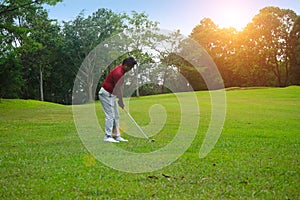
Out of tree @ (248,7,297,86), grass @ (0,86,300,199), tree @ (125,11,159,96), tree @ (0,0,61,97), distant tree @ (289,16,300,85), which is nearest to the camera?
grass @ (0,86,300,199)

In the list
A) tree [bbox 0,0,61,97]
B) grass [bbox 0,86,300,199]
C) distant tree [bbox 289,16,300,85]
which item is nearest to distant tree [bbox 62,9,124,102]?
tree [bbox 0,0,61,97]

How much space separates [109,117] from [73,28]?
5182 centimetres

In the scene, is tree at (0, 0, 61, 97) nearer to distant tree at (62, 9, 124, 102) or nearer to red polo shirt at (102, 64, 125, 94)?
distant tree at (62, 9, 124, 102)

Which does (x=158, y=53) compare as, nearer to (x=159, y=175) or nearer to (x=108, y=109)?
(x=108, y=109)

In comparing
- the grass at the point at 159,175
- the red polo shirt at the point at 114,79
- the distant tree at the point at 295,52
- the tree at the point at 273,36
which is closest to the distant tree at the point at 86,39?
the tree at the point at 273,36

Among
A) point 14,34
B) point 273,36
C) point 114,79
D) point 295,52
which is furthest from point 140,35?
point 114,79

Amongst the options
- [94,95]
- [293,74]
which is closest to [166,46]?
[94,95]

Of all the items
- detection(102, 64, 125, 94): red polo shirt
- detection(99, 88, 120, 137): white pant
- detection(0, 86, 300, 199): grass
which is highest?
detection(102, 64, 125, 94): red polo shirt

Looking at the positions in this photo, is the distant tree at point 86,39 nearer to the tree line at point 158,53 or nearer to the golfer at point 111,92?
the tree line at point 158,53

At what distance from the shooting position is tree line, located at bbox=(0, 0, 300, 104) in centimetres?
5334

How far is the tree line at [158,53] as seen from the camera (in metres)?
53.3

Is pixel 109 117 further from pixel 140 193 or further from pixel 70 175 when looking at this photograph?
pixel 140 193

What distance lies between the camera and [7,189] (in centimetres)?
534

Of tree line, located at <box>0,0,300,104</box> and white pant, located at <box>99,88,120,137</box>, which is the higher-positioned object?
tree line, located at <box>0,0,300,104</box>
